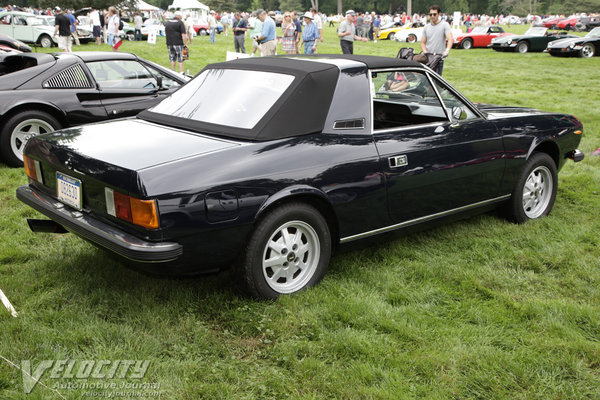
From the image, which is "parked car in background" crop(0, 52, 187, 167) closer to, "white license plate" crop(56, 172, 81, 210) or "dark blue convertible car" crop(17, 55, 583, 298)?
"dark blue convertible car" crop(17, 55, 583, 298)

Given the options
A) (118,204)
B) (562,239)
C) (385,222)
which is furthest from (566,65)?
(118,204)

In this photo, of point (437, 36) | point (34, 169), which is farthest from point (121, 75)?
point (437, 36)

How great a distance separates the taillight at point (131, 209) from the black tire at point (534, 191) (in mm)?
3172

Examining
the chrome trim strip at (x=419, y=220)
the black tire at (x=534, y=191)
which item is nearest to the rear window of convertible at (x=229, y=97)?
the chrome trim strip at (x=419, y=220)

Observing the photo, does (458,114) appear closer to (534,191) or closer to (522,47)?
(534,191)

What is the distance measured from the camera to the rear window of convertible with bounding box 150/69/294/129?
344cm

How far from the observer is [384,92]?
450 cm

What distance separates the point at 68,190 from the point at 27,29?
23.7 meters

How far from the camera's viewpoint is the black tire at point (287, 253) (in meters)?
3.14

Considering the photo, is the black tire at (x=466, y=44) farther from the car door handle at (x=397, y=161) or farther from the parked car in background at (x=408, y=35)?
the car door handle at (x=397, y=161)

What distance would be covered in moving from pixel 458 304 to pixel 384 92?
1.88 meters

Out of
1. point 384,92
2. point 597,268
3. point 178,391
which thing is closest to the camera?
point 178,391

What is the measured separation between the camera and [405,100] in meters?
4.47

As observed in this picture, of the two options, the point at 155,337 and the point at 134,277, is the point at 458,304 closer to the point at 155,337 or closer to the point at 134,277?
the point at 155,337
